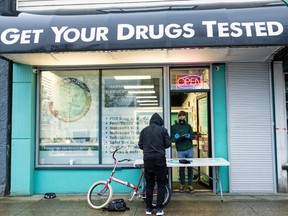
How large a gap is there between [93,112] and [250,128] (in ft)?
11.9

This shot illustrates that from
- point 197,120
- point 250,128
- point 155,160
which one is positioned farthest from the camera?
point 197,120

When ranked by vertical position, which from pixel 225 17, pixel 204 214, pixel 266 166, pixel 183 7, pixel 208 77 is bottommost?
pixel 204 214

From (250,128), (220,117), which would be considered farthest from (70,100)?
(250,128)

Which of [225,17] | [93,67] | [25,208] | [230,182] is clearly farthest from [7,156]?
[225,17]

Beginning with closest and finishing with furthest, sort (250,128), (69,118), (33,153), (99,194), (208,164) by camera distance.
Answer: (99,194) → (208,164) → (250,128) → (33,153) → (69,118)

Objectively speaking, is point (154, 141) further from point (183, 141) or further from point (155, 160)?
point (183, 141)

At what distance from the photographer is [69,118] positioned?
8336 mm

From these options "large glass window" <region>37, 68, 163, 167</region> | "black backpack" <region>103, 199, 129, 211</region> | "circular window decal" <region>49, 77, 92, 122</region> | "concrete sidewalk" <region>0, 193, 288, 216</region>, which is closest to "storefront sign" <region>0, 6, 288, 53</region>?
"large glass window" <region>37, 68, 163, 167</region>

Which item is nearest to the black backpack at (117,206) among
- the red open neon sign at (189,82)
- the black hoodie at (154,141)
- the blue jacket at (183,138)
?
the black hoodie at (154,141)

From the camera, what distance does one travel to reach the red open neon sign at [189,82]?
812 centimetres

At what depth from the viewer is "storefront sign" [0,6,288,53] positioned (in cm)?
634

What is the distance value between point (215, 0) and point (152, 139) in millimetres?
3856

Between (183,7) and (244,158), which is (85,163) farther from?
(183,7)

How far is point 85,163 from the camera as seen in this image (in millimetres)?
8148
